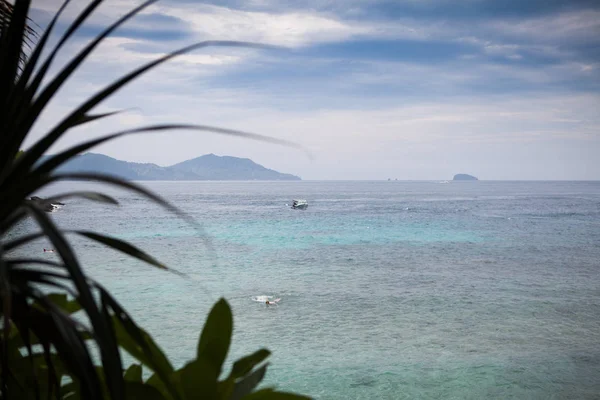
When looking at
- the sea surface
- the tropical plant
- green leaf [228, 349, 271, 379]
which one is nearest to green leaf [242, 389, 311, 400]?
the tropical plant

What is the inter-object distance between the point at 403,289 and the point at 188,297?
8144mm

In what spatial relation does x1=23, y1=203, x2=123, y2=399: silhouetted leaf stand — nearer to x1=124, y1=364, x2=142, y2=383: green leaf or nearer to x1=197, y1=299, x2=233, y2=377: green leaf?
x1=197, y1=299, x2=233, y2=377: green leaf

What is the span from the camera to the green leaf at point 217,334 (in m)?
0.88

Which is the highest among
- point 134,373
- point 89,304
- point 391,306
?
point 89,304

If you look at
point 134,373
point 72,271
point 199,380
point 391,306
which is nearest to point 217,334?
point 199,380

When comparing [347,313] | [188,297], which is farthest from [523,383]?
[188,297]

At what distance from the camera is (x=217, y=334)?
91cm

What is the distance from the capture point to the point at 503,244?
111 ft

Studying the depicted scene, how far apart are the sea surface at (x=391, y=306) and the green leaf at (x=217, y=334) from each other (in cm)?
14

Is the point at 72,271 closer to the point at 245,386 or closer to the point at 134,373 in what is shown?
the point at 245,386

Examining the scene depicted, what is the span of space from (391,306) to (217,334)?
684 inches

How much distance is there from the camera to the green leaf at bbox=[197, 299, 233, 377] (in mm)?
880

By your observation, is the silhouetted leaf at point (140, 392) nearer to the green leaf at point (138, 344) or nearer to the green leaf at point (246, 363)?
the green leaf at point (138, 344)

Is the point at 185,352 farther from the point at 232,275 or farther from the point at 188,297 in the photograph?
the point at 232,275
